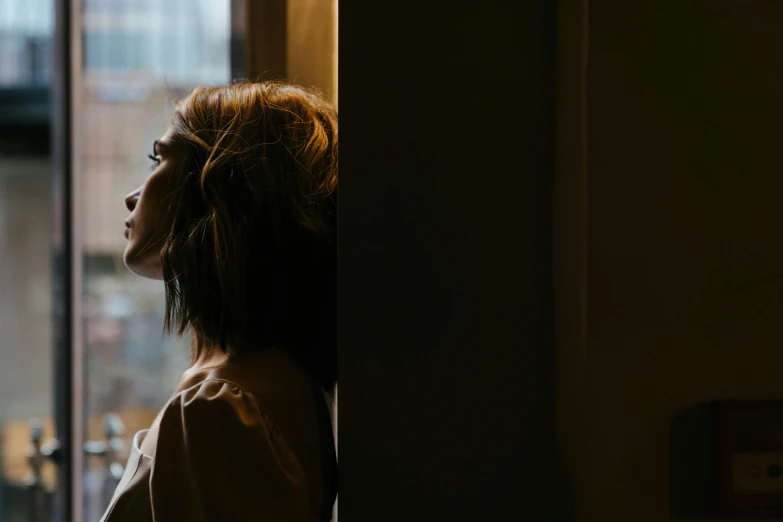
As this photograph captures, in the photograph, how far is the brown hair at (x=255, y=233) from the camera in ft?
2.78

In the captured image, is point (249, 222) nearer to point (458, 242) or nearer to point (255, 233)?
point (255, 233)

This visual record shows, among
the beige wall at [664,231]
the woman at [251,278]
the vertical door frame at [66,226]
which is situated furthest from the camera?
the vertical door frame at [66,226]

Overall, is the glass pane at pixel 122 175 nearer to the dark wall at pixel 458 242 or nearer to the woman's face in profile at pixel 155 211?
the woman's face in profile at pixel 155 211

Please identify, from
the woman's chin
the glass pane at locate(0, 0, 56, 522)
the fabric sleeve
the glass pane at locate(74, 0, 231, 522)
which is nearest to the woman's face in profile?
the woman's chin

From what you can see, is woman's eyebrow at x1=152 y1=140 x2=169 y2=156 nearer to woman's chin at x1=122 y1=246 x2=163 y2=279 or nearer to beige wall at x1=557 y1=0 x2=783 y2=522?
woman's chin at x1=122 y1=246 x2=163 y2=279

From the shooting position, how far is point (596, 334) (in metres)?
0.65

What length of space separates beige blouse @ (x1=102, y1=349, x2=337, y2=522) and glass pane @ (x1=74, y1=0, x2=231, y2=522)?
1376mm

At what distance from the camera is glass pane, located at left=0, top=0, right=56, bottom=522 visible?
228cm

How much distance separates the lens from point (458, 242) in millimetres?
704

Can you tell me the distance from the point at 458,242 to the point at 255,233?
0.28 meters

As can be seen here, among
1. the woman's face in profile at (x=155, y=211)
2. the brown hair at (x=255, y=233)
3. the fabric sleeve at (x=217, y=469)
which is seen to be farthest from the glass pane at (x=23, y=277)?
the fabric sleeve at (x=217, y=469)

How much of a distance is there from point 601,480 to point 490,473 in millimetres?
111

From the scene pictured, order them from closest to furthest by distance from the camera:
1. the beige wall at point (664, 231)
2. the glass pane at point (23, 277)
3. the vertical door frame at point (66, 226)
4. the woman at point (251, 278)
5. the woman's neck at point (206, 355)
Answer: the beige wall at point (664, 231), the woman at point (251, 278), the woman's neck at point (206, 355), the vertical door frame at point (66, 226), the glass pane at point (23, 277)

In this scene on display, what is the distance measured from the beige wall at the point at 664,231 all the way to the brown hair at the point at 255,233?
1.14 feet
